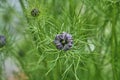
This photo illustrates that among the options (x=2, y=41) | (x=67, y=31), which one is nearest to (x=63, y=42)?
(x=67, y=31)

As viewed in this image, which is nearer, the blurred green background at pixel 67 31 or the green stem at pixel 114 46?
the blurred green background at pixel 67 31

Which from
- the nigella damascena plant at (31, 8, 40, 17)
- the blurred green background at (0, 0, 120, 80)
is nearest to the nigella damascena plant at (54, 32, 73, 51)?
the blurred green background at (0, 0, 120, 80)

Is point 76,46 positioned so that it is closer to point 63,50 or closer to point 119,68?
point 63,50

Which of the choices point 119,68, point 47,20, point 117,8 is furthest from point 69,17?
point 119,68

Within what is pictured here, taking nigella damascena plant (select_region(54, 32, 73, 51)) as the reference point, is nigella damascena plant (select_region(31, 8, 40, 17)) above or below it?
above

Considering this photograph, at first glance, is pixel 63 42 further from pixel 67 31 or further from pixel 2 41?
pixel 2 41

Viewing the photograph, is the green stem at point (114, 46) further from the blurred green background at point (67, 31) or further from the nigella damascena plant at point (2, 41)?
the nigella damascena plant at point (2, 41)

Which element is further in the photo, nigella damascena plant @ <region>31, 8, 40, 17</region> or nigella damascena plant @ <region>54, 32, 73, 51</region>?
nigella damascena plant @ <region>31, 8, 40, 17</region>

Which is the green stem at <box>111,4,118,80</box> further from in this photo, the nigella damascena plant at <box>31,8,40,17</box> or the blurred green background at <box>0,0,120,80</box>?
the nigella damascena plant at <box>31,8,40,17</box>

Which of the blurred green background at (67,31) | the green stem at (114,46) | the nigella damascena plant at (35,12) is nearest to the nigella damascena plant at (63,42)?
the blurred green background at (67,31)
